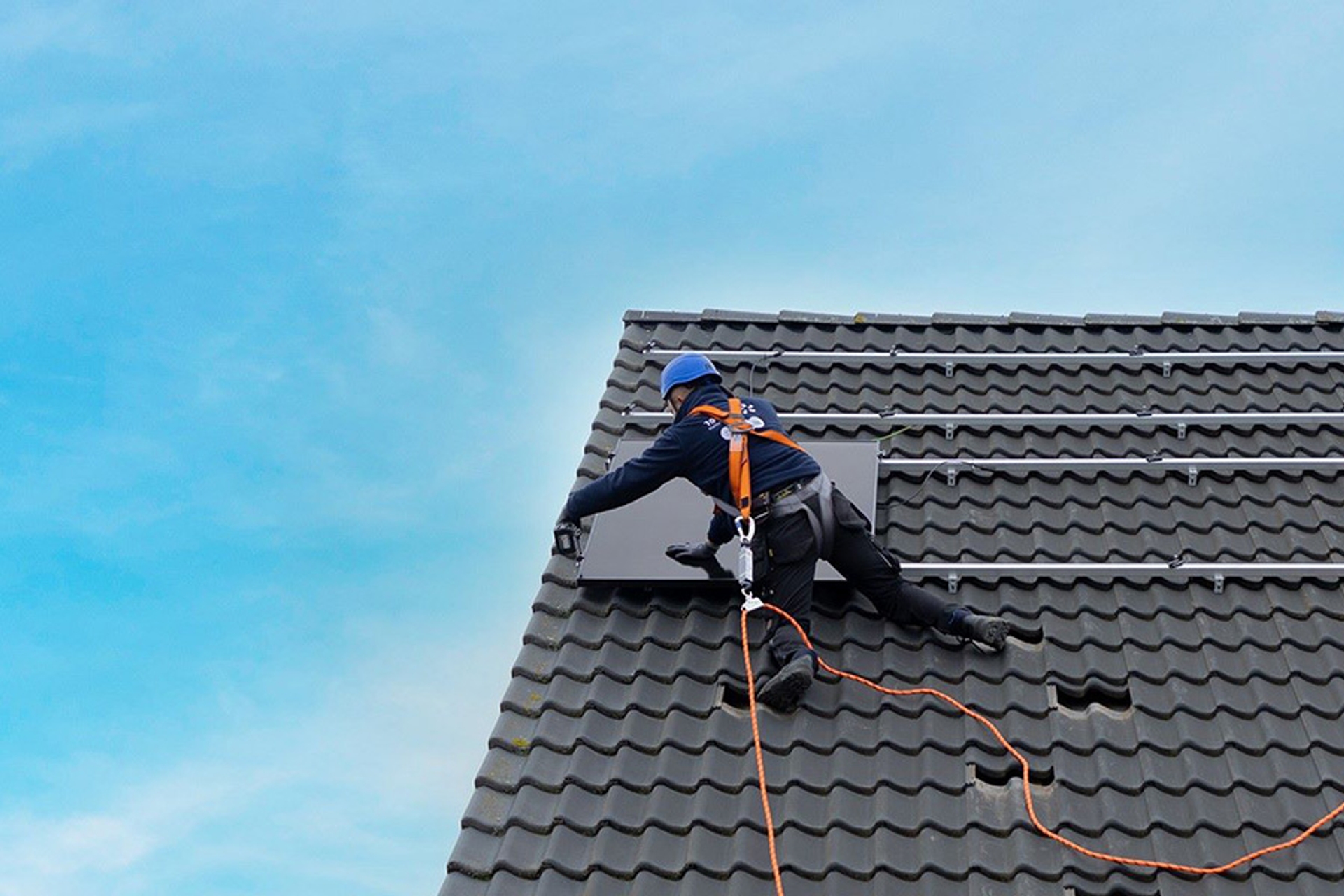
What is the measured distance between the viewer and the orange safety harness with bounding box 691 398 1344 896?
17.3 feet

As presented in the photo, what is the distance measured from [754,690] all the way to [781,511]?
0.78 meters

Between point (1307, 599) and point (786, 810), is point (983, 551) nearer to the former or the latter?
point (1307, 599)

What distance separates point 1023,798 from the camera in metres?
5.59

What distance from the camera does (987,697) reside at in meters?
6.12

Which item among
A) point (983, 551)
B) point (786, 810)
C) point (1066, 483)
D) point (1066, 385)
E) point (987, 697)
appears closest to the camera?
point (786, 810)

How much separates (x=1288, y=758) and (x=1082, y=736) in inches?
29.9

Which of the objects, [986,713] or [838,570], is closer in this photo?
[986,713]

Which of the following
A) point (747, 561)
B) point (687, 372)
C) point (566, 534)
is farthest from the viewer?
point (566, 534)

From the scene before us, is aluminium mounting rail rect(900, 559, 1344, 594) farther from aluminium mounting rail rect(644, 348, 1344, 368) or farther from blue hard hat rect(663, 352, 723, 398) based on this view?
aluminium mounting rail rect(644, 348, 1344, 368)

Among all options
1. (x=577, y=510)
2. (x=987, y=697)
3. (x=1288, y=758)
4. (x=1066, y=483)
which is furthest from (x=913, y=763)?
(x=1066, y=483)

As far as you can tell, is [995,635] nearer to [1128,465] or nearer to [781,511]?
[781,511]

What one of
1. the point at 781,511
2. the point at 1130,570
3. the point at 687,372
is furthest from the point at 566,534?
the point at 1130,570

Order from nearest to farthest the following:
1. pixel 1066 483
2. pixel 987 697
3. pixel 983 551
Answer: pixel 987 697, pixel 983 551, pixel 1066 483

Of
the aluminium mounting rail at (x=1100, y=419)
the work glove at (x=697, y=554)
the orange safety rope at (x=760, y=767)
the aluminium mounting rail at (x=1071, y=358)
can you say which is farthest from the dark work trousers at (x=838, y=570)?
the aluminium mounting rail at (x=1071, y=358)
